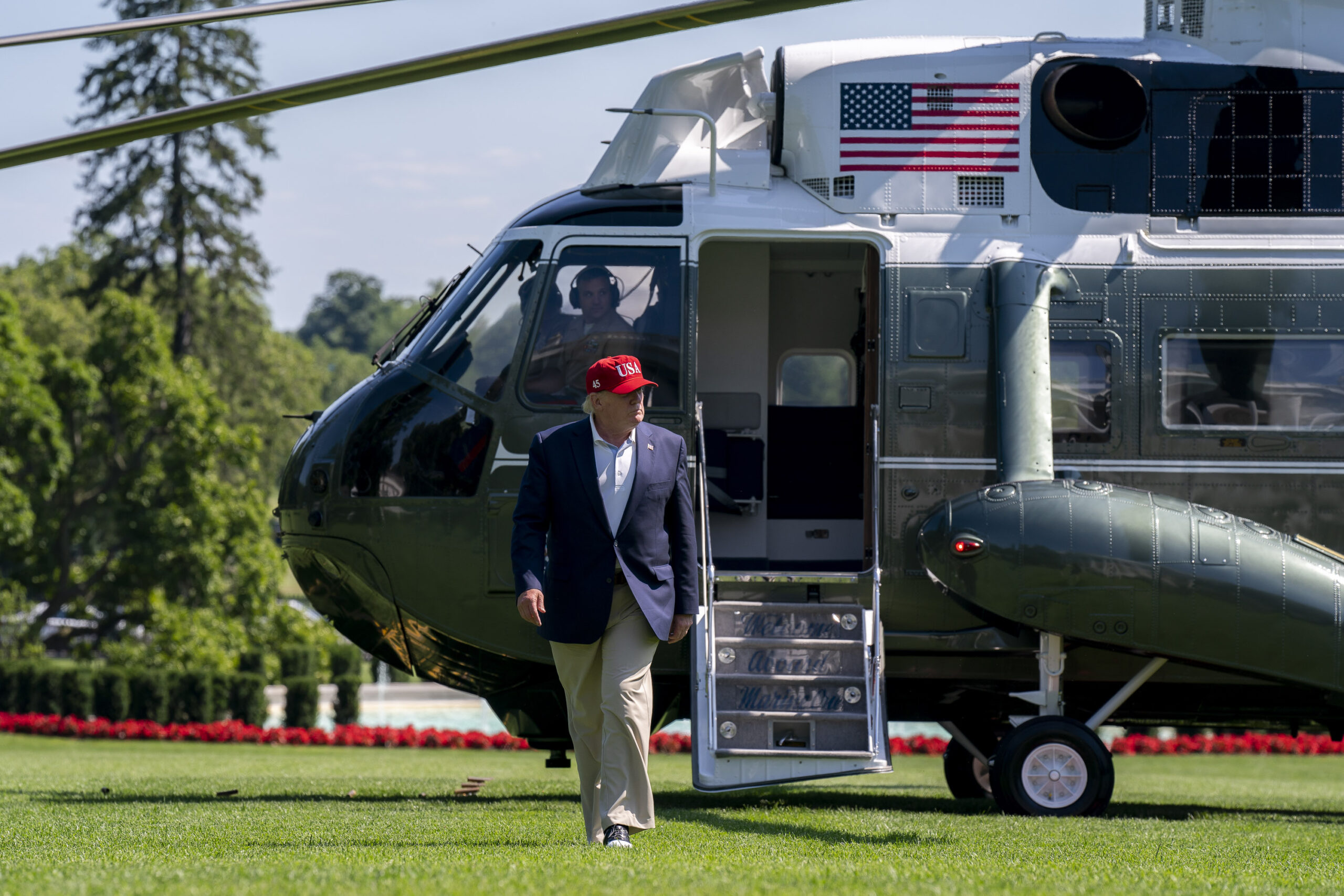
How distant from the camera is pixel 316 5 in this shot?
5.97 meters

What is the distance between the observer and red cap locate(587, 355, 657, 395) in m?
5.74

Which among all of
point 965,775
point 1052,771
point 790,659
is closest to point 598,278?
point 790,659

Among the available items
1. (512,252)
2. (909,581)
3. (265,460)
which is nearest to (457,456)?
(512,252)

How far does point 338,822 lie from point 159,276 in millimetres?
28939

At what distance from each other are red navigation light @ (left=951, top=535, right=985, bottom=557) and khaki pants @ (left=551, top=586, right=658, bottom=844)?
269 centimetres

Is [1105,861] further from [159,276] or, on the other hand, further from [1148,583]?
[159,276]

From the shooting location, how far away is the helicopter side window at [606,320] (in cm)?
855

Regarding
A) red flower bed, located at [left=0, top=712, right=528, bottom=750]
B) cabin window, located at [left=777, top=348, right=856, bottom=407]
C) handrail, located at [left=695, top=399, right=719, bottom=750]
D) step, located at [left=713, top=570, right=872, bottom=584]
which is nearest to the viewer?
handrail, located at [left=695, top=399, right=719, bottom=750]

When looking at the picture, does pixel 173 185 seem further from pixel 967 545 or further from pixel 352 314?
pixel 352 314

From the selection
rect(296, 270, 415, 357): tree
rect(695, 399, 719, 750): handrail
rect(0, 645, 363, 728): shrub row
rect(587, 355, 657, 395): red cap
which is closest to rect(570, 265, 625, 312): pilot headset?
rect(695, 399, 719, 750): handrail

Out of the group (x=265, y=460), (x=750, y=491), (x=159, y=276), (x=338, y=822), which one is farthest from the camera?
(x=265, y=460)

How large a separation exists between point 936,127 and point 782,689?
354 centimetres

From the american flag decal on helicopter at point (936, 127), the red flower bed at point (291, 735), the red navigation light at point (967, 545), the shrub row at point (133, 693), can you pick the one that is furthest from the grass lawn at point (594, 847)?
the shrub row at point (133, 693)

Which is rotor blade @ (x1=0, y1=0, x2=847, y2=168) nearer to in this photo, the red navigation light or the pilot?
the pilot
